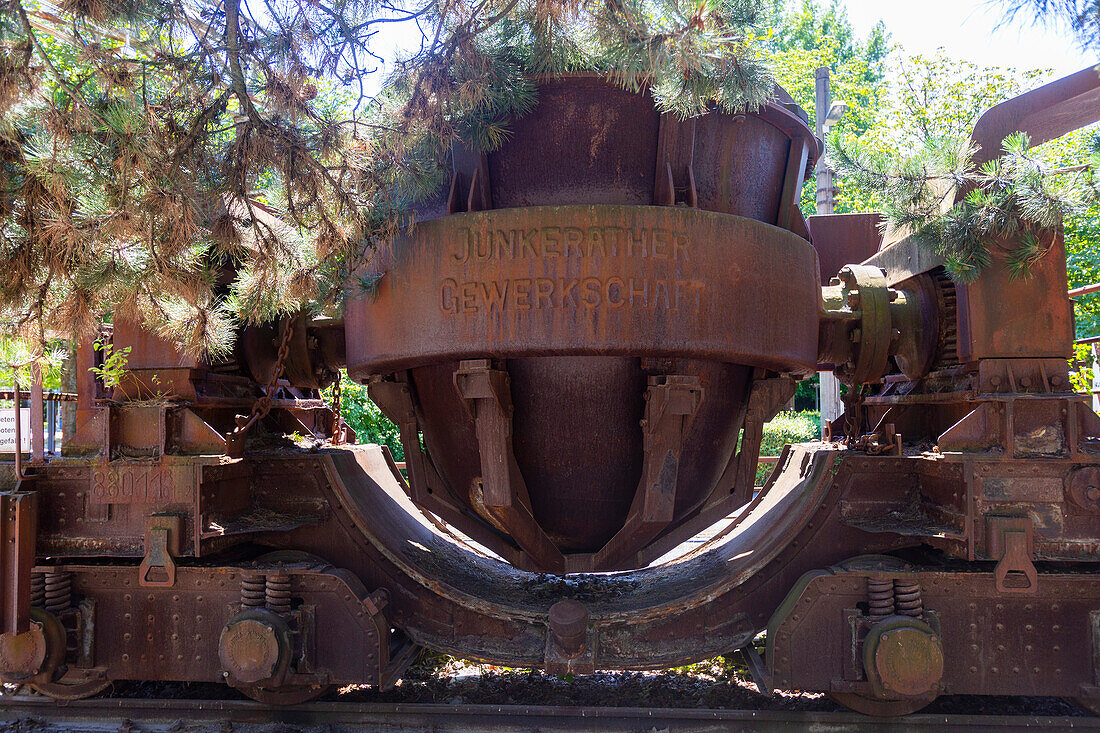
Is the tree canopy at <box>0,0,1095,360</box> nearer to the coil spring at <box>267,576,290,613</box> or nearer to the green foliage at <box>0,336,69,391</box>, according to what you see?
the green foliage at <box>0,336,69,391</box>

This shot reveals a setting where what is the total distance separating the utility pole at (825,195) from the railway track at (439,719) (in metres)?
7.17

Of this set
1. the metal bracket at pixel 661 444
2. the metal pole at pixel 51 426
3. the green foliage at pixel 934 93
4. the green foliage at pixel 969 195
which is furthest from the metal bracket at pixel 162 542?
the green foliage at pixel 934 93

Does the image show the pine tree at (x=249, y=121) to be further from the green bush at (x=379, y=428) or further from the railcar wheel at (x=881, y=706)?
the green bush at (x=379, y=428)

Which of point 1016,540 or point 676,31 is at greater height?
point 676,31

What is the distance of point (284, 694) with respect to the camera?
408 centimetres

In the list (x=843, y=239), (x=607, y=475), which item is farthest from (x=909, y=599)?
(x=843, y=239)

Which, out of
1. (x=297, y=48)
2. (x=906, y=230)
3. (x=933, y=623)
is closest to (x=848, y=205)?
(x=906, y=230)

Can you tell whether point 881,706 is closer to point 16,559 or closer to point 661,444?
point 661,444

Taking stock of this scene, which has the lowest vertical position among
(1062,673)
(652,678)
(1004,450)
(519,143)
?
(652,678)

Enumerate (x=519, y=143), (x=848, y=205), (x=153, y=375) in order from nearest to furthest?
(x=519, y=143)
(x=153, y=375)
(x=848, y=205)

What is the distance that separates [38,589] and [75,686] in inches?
24.9

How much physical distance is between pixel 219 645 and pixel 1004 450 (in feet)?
13.1

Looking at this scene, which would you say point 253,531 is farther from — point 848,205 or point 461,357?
point 848,205

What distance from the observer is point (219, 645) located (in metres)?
3.83
